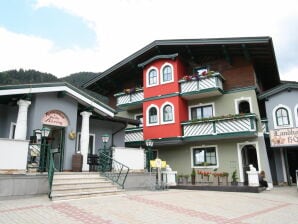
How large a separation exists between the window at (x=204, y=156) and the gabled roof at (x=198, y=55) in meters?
6.18

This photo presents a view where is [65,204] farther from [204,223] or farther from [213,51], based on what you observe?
[213,51]

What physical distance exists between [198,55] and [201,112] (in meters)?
4.25

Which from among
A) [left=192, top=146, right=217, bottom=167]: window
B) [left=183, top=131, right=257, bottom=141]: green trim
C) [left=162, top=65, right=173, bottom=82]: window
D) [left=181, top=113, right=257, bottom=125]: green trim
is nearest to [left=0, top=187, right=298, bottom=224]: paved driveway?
[left=183, top=131, right=257, bottom=141]: green trim

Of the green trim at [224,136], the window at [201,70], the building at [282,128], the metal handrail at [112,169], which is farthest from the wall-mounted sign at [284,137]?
the metal handrail at [112,169]

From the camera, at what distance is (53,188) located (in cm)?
884

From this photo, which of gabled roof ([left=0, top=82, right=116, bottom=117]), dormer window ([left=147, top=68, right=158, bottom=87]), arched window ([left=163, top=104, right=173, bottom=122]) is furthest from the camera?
dormer window ([left=147, top=68, right=158, bottom=87])

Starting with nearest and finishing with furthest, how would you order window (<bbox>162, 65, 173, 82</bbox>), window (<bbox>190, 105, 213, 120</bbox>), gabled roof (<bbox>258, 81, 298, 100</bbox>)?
gabled roof (<bbox>258, 81, 298, 100</bbox>)
window (<bbox>190, 105, 213, 120</bbox>)
window (<bbox>162, 65, 173, 82</bbox>)

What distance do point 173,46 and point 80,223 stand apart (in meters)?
16.1

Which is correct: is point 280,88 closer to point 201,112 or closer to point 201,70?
point 201,112

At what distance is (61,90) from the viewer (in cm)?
1202

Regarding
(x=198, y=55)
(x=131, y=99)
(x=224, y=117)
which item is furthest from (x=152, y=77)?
(x=224, y=117)

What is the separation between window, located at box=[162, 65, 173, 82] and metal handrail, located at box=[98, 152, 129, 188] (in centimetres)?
822

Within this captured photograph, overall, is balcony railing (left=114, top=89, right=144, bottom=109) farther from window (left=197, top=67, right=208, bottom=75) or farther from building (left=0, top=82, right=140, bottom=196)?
building (left=0, top=82, right=140, bottom=196)

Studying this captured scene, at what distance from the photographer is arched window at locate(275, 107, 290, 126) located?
16.8 m
